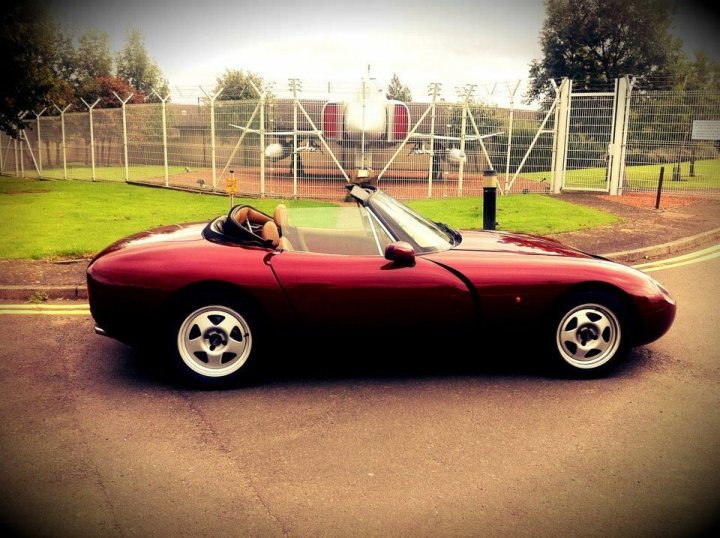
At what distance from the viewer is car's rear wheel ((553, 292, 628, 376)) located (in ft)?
14.1

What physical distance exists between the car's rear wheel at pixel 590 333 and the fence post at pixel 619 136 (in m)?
12.9

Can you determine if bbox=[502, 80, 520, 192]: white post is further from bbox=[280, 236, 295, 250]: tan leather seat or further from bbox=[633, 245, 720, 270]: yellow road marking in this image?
bbox=[280, 236, 295, 250]: tan leather seat

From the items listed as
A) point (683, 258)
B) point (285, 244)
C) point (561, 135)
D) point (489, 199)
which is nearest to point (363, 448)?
point (285, 244)

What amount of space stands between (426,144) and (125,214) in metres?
8.08

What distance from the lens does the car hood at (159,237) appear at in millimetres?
4539

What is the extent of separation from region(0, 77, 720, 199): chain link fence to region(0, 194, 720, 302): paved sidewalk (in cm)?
154

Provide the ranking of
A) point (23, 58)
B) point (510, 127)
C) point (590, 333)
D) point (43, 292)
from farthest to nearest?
point (23, 58) → point (510, 127) → point (43, 292) → point (590, 333)

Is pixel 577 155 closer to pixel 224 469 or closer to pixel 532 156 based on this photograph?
pixel 532 156

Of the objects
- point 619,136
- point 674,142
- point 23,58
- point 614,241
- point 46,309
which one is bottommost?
point 46,309

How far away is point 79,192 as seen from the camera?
56.4 ft

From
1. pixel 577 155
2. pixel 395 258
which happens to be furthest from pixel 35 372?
pixel 577 155

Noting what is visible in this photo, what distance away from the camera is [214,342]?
417 centimetres

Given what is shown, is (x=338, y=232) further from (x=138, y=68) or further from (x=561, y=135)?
(x=138, y=68)

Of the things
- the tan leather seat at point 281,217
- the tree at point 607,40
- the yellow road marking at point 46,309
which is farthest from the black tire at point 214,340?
the tree at point 607,40
